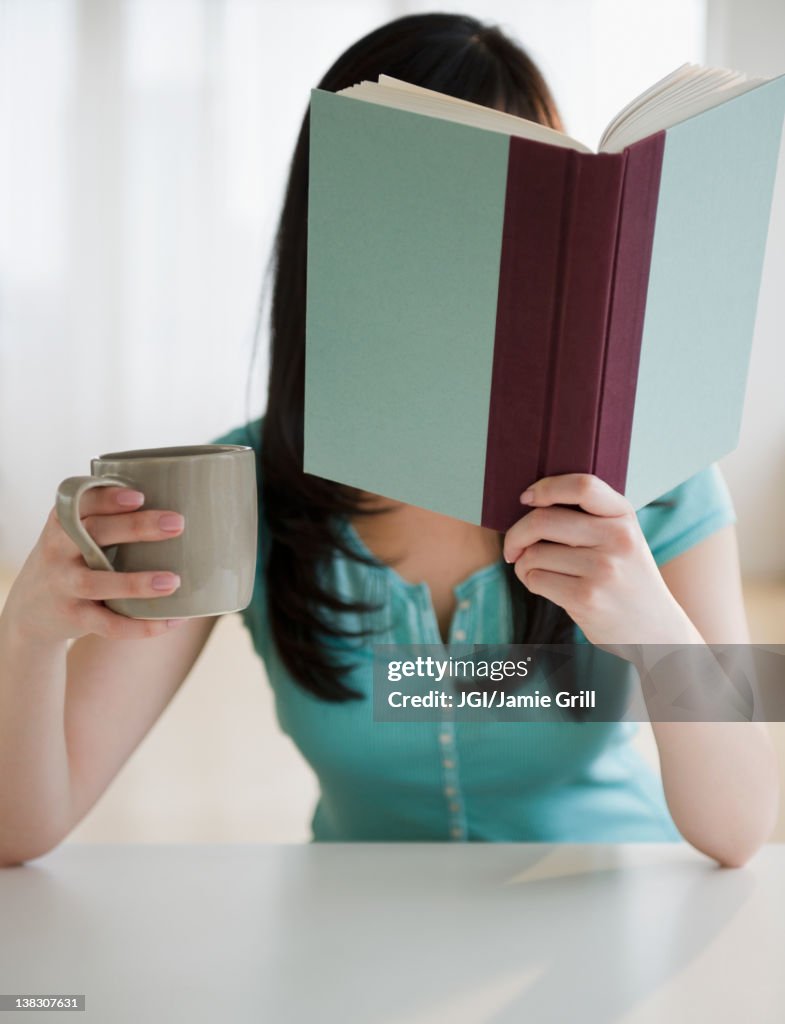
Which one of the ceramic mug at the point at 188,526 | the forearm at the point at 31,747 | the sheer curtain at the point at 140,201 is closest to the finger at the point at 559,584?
the ceramic mug at the point at 188,526

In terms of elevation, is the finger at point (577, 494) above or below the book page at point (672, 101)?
below

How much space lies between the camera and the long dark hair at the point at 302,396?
2.43 feet

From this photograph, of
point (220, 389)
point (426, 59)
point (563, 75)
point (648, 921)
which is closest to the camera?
point (648, 921)

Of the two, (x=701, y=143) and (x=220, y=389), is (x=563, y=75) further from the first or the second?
(x=701, y=143)

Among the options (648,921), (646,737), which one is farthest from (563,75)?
(648,921)

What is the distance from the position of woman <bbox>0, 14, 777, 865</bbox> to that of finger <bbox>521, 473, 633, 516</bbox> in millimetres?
257

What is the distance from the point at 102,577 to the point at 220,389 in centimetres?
183

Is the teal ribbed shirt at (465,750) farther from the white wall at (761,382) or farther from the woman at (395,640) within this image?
the white wall at (761,382)

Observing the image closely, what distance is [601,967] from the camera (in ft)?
1.66

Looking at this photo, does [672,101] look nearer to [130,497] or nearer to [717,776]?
[130,497]

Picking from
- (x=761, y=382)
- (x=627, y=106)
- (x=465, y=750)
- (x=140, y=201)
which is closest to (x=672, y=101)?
(x=627, y=106)

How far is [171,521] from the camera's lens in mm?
496

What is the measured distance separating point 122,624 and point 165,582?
0.06m

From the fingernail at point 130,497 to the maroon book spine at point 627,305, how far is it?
0.22m
